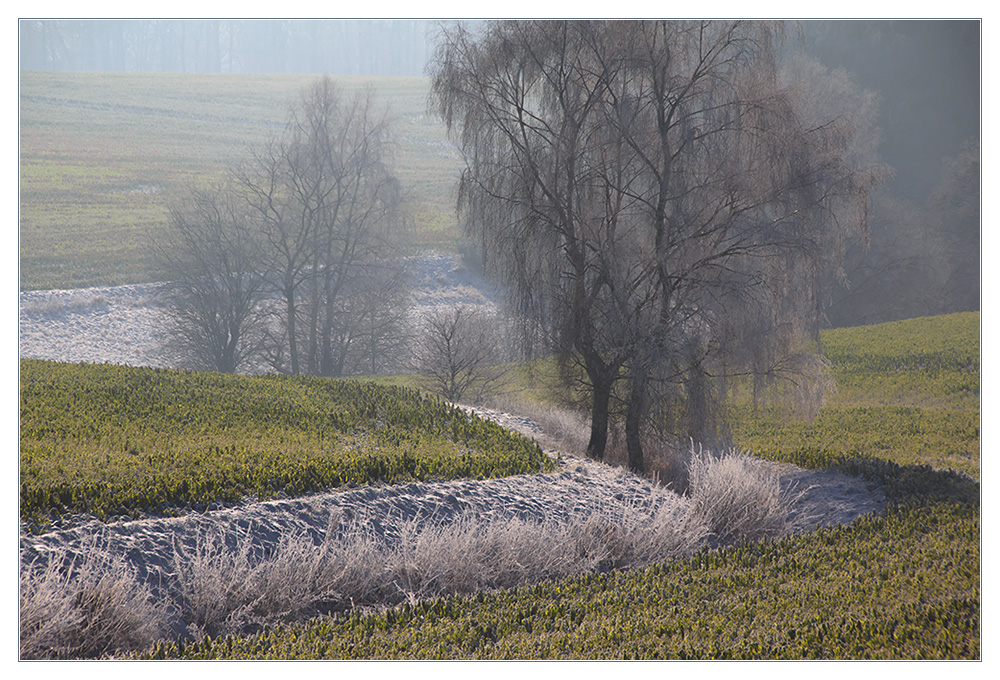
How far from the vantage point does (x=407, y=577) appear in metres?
5.15

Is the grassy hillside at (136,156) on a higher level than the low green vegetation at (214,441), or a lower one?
higher

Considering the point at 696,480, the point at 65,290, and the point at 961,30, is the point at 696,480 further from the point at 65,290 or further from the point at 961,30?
the point at 65,290

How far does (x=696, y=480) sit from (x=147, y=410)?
647 centimetres

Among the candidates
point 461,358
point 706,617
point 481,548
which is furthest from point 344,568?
point 461,358

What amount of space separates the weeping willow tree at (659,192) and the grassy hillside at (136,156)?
2558 millimetres

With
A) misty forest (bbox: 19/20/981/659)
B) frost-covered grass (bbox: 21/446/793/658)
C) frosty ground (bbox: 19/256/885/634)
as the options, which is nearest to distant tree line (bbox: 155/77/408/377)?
misty forest (bbox: 19/20/981/659)

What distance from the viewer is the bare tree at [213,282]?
2273cm

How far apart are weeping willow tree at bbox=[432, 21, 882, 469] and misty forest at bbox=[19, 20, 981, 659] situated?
4 centimetres

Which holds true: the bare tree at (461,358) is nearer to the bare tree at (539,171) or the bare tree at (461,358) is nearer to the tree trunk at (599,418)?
the tree trunk at (599,418)

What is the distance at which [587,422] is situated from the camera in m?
11.6

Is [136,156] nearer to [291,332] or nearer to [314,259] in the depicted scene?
[314,259]

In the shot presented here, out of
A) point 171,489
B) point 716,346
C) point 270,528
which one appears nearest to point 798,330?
point 716,346

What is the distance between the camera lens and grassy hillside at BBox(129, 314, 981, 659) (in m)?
3.91

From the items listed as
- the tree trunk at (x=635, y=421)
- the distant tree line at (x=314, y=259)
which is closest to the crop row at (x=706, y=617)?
the tree trunk at (x=635, y=421)
